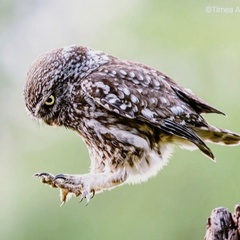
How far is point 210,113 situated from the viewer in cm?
Result: 225

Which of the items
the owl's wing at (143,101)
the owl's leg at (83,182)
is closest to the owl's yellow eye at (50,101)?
the owl's wing at (143,101)

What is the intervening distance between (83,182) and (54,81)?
34 centimetres

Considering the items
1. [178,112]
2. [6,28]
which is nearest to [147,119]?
[178,112]

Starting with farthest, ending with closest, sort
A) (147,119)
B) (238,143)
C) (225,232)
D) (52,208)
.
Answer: (52,208) → (238,143) → (147,119) → (225,232)

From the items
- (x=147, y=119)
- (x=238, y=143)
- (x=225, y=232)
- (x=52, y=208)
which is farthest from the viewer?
(x=52, y=208)

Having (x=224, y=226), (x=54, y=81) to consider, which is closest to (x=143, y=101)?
(x=54, y=81)

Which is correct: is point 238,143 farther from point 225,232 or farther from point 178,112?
point 225,232

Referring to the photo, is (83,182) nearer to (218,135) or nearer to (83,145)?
(83,145)

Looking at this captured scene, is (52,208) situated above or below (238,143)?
below

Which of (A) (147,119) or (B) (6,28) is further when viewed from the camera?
(B) (6,28)

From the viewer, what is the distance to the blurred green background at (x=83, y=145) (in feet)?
7.64

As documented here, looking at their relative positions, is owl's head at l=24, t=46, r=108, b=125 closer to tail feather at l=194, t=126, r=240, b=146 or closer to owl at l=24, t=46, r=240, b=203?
owl at l=24, t=46, r=240, b=203

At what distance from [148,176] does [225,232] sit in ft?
1.60

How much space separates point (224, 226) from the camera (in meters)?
1.78
